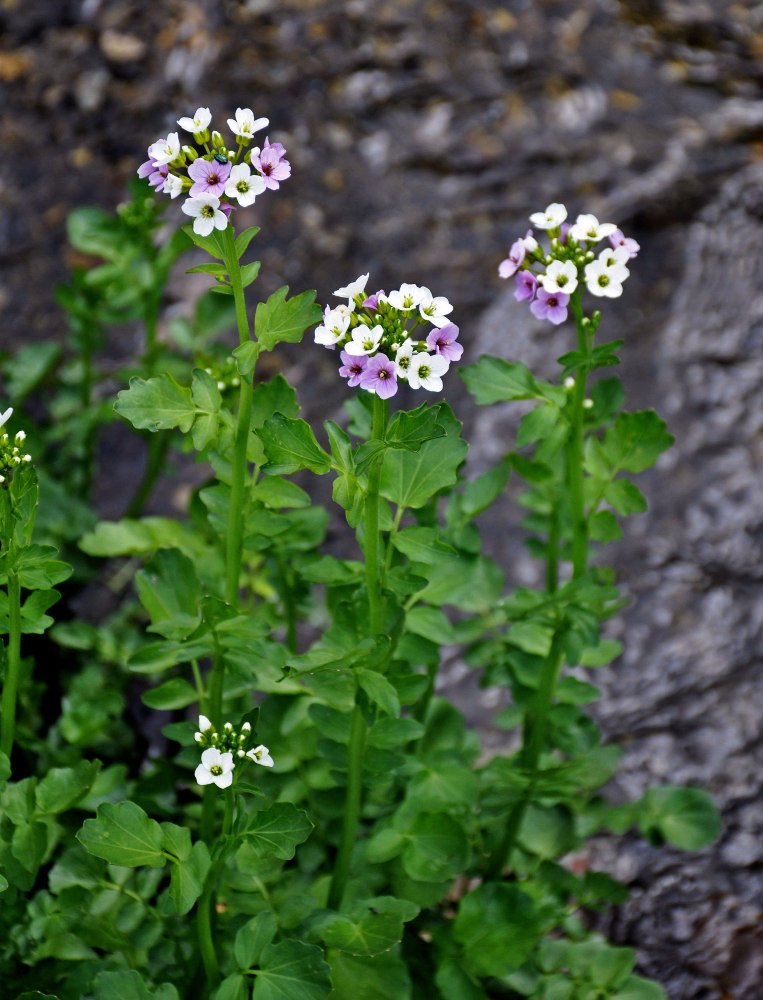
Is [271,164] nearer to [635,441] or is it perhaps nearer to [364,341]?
[364,341]

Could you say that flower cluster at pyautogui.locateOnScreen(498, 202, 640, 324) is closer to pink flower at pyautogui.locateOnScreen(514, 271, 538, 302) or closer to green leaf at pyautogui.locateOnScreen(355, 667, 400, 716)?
pink flower at pyautogui.locateOnScreen(514, 271, 538, 302)

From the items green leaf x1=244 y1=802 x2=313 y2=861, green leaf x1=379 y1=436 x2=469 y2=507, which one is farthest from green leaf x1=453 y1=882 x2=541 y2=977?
green leaf x1=379 y1=436 x2=469 y2=507

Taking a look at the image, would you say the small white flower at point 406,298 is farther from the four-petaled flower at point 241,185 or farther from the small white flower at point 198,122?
the small white flower at point 198,122

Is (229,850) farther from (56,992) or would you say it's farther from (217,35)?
(217,35)

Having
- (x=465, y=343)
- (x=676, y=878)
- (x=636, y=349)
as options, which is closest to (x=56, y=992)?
(x=676, y=878)

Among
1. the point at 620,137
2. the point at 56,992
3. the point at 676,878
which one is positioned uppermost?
the point at 620,137
